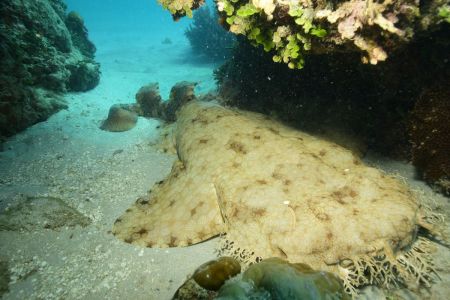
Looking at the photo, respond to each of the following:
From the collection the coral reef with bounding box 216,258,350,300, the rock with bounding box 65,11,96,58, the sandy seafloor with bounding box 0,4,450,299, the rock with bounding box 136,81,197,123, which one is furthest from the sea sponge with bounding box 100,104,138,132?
the rock with bounding box 65,11,96,58

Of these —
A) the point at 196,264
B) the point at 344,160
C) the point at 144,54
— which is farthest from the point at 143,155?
the point at 144,54

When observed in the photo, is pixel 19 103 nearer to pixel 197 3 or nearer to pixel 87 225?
pixel 87 225

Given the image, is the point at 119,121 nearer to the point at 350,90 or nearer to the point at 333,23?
the point at 350,90

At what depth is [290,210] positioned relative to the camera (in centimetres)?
314

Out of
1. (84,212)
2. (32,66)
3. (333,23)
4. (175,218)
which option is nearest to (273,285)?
(175,218)

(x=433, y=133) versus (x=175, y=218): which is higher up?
(x=433, y=133)

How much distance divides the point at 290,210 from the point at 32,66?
25.7 ft

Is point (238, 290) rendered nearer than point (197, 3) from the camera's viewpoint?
Yes

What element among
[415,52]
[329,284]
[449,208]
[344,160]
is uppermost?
[415,52]

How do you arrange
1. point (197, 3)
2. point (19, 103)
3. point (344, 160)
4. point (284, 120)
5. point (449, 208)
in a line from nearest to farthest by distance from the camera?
1. point (344, 160)
2. point (449, 208)
3. point (197, 3)
4. point (284, 120)
5. point (19, 103)

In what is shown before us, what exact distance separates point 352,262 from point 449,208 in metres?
2.26

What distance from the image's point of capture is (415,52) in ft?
13.8

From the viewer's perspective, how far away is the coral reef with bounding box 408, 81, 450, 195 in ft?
14.0

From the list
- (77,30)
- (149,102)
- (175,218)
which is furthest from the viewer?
(77,30)
